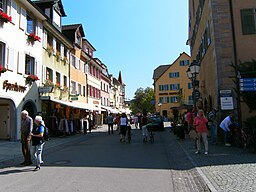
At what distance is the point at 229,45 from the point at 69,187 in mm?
13098

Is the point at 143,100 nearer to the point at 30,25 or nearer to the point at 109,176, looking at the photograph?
the point at 30,25

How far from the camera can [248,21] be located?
623 inches

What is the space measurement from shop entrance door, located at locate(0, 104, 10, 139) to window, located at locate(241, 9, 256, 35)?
623 inches

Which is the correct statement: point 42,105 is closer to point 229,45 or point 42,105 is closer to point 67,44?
point 67,44

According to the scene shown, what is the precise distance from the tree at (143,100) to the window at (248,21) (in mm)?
69406

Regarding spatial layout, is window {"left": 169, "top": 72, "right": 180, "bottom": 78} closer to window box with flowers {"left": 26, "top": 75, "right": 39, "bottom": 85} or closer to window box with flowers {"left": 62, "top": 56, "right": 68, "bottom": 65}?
window box with flowers {"left": 62, "top": 56, "right": 68, "bottom": 65}

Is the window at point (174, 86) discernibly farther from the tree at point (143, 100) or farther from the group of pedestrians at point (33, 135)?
the group of pedestrians at point (33, 135)

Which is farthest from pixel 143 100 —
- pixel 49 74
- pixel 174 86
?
pixel 49 74

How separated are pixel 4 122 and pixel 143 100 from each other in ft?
233

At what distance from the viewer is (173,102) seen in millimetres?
69438

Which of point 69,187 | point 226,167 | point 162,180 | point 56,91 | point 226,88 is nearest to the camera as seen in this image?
point 69,187

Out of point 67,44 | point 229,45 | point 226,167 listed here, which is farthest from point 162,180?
point 67,44

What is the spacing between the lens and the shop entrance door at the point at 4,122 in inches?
714

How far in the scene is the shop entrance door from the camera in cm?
1812
